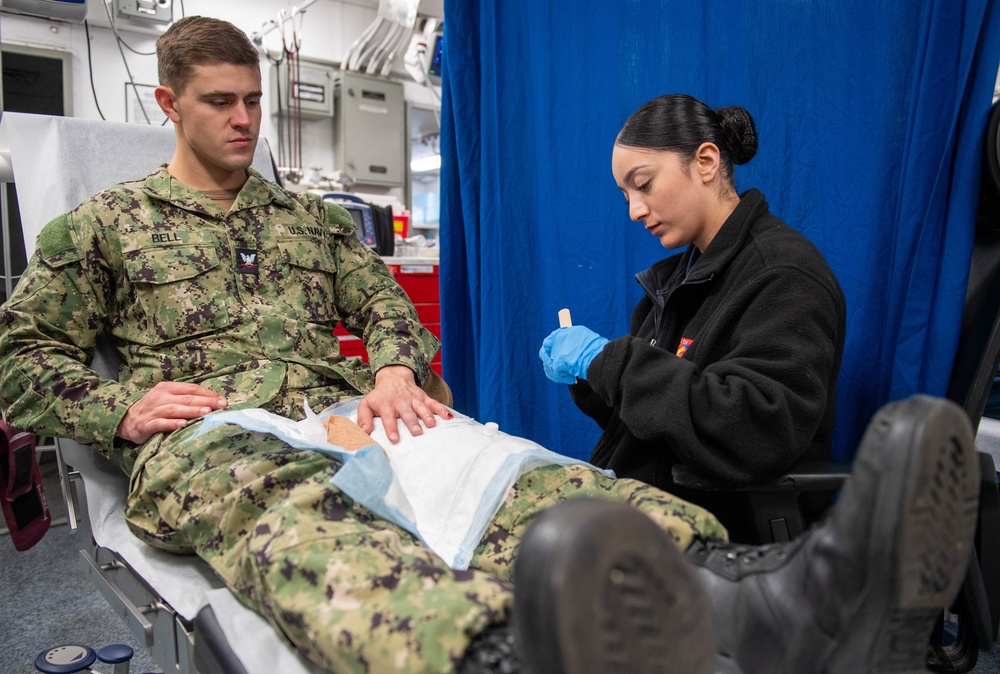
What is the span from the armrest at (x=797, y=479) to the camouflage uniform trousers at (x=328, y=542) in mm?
72

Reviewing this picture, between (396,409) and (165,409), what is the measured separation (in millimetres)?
366

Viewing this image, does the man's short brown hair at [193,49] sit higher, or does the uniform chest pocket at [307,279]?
the man's short brown hair at [193,49]

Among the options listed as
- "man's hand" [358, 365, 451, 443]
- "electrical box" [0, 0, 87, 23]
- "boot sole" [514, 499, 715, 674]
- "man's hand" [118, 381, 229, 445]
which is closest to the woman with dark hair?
"man's hand" [358, 365, 451, 443]

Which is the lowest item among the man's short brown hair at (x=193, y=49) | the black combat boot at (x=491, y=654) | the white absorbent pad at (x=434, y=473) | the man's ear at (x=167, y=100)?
the black combat boot at (x=491, y=654)

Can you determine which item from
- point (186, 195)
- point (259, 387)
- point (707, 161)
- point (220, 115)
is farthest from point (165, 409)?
point (707, 161)

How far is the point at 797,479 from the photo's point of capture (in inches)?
35.1

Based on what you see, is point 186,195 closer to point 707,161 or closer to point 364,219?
point 707,161

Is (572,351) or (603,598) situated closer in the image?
(603,598)

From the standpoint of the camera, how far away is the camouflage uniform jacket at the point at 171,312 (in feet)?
4.02

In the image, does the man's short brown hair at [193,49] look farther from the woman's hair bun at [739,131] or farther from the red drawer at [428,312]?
the red drawer at [428,312]

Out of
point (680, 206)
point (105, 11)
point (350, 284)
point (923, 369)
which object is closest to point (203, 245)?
point (350, 284)

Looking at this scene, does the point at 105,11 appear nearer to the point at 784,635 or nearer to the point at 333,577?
the point at 333,577

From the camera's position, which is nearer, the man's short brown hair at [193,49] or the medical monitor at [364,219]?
the man's short brown hair at [193,49]

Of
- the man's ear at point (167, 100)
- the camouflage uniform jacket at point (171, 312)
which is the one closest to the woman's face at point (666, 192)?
the camouflage uniform jacket at point (171, 312)
